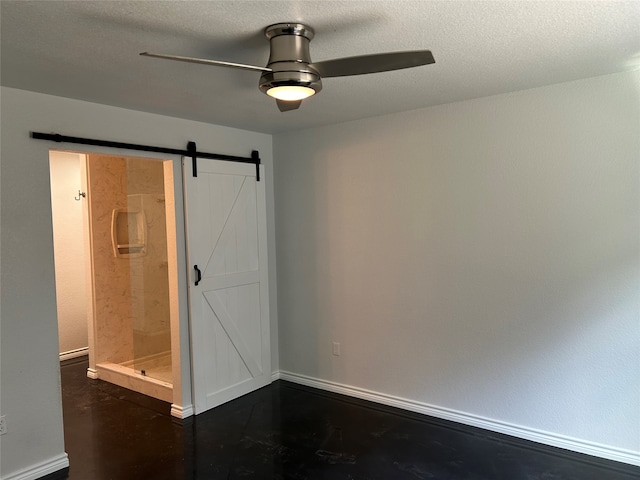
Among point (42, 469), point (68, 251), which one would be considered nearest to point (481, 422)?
point (42, 469)

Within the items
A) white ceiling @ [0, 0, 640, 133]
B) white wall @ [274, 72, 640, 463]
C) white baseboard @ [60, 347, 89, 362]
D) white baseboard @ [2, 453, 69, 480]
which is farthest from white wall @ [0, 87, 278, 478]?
white baseboard @ [60, 347, 89, 362]

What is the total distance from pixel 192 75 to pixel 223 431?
2.54m

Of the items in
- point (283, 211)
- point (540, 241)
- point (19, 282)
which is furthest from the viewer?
point (283, 211)

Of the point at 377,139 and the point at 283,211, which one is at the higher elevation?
the point at 377,139

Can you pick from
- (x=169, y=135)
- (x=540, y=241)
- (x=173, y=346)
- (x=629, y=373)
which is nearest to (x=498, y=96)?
(x=540, y=241)

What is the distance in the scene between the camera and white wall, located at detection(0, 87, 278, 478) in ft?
8.88

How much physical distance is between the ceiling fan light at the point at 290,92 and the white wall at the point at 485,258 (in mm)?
1742

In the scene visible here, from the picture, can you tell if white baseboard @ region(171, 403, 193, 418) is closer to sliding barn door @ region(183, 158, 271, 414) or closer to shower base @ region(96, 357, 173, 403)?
sliding barn door @ region(183, 158, 271, 414)

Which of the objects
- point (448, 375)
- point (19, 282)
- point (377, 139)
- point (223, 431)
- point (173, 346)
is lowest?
point (223, 431)

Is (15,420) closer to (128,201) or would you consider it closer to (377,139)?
(128,201)

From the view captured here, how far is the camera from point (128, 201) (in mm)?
4691

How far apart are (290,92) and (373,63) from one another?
0.39m

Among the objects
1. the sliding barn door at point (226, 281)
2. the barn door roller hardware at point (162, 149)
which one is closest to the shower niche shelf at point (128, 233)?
the sliding barn door at point (226, 281)

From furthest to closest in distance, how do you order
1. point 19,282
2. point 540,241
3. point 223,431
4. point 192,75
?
point 223,431
point 540,241
point 19,282
point 192,75
